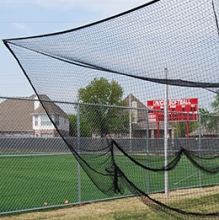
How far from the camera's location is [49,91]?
18.3 ft

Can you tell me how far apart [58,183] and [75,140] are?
5432mm

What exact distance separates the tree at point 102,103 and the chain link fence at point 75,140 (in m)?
0.02

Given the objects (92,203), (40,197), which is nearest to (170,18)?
(92,203)

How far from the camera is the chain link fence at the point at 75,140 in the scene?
6375mm

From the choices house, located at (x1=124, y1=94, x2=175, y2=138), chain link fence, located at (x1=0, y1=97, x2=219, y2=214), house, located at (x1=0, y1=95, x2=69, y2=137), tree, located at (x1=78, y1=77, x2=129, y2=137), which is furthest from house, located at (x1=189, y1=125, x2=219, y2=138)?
house, located at (x1=0, y1=95, x2=69, y2=137)

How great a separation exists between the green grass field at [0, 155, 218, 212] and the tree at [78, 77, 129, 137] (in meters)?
0.50

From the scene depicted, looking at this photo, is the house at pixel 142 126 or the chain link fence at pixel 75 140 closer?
the chain link fence at pixel 75 140

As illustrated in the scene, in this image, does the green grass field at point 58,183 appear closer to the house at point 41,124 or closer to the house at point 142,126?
the house at point 142,126

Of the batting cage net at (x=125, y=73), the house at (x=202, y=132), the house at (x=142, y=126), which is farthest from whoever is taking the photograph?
the house at (x=202, y=132)

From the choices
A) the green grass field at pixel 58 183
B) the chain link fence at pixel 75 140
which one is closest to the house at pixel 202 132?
the chain link fence at pixel 75 140

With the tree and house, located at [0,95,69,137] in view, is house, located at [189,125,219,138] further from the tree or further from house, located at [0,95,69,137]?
house, located at [0,95,69,137]

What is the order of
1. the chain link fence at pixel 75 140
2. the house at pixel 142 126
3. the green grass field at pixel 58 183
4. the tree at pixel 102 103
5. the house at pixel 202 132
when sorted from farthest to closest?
the house at pixel 202 132 → the house at pixel 142 126 → the green grass field at pixel 58 183 → the chain link fence at pixel 75 140 → the tree at pixel 102 103

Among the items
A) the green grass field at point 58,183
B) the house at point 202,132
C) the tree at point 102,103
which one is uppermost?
the tree at point 102,103

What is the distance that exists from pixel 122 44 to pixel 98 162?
64.1 inches
